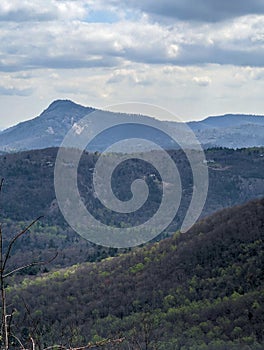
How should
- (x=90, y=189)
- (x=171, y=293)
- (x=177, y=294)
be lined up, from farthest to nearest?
(x=90, y=189) < (x=171, y=293) < (x=177, y=294)

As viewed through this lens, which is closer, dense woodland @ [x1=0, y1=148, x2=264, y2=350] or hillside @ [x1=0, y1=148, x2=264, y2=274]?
dense woodland @ [x1=0, y1=148, x2=264, y2=350]

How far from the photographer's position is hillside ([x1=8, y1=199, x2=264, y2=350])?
5050 cm

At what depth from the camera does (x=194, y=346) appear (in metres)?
46.6

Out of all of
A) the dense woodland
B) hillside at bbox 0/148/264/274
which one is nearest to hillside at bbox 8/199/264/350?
the dense woodland

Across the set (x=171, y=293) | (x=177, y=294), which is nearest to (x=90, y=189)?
(x=171, y=293)

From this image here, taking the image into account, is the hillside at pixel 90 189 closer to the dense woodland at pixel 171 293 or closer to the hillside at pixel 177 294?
the dense woodland at pixel 171 293

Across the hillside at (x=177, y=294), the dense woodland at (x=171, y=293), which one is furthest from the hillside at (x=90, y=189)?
the hillside at (x=177, y=294)

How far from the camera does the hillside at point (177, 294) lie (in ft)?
166

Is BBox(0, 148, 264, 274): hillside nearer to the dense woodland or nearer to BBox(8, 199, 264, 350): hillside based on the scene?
the dense woodland

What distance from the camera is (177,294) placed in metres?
62.5

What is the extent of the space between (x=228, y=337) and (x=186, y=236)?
3004cm

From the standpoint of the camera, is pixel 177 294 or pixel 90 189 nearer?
pixel 177 294

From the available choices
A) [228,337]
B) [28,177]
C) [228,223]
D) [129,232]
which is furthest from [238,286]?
[28,177]

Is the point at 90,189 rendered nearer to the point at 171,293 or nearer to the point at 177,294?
the point at 171,293
